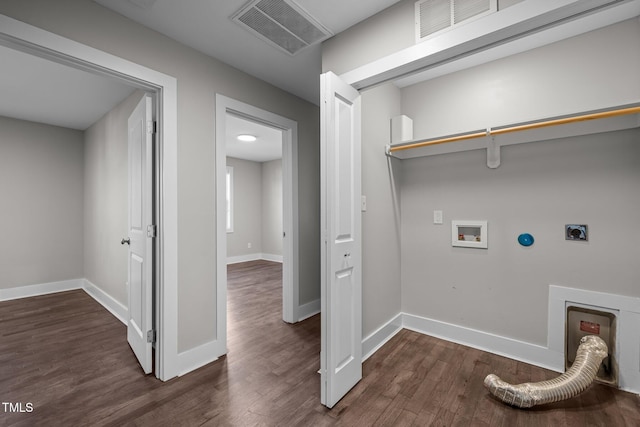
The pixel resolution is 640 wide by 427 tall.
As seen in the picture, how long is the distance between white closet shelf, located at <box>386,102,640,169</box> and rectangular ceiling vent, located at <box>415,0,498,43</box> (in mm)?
933

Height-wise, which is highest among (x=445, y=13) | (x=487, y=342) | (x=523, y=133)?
(x=445, y=13)

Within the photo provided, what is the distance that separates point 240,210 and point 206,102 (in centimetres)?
491

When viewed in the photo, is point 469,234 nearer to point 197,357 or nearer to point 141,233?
point 197,357

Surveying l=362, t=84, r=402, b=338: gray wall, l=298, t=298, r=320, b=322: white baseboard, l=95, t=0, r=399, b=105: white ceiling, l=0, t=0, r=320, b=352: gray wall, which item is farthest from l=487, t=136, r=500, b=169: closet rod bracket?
l=298, t=298, r=320, b=322: white baseboard

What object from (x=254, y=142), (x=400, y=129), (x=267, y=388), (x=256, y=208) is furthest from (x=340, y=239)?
(x=256, y=208)

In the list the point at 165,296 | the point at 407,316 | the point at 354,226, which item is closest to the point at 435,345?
the point at 407,316

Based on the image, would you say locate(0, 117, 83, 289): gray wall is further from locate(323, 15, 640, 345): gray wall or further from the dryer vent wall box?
the dryer vent wall box

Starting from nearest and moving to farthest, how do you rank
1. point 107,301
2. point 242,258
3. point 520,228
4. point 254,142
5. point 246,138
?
point 520,228, point 107,301, point 246,138, point 254,142, point 242,258

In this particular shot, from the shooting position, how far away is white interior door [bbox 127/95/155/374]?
2.09 m

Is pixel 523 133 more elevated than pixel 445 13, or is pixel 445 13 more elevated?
pixel 445 13

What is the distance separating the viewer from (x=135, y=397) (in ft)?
6.08

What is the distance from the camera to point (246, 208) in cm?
716

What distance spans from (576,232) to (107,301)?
5000mm

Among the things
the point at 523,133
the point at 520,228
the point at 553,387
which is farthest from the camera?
the point at 520,228
